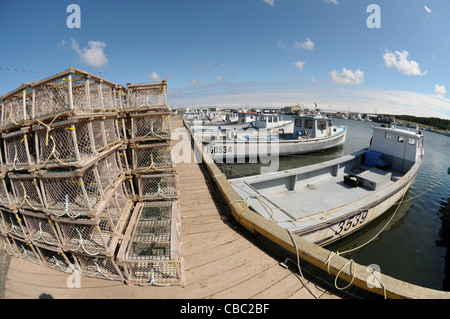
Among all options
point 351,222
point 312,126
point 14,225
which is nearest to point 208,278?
point 14,225

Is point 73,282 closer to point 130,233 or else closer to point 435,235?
point 130,233

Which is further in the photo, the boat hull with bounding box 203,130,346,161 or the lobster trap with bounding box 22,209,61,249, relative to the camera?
the boat hull with bounding box 203,130,346,161

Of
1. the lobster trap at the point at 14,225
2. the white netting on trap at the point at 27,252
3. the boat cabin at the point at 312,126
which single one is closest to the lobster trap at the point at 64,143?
the lobster trap at the point at 14,225

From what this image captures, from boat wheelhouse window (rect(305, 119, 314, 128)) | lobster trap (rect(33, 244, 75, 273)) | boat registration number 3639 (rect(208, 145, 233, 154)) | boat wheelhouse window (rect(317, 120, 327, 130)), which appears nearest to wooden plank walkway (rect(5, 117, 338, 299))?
lobster trap (rect(33, 244, 75, 273))

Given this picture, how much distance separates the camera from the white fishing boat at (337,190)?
5088 mm

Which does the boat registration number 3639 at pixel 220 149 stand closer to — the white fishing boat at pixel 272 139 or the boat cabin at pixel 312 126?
the white fishing boat at pixel 272 139

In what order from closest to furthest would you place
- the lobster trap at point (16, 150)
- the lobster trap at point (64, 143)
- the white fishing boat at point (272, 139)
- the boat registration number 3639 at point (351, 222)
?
1. the lobster trap at point (64, 143)
2. the lobster trap at point (16, 150)
3. the boat registration number 3639 at point (351, 222)
4. the white fishing boat at point (272, 139)

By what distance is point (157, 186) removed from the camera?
15.1 ft

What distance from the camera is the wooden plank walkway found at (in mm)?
2527

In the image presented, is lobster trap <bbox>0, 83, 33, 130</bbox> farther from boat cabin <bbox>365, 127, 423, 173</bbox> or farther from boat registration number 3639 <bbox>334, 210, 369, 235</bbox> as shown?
boat cabin <bbox>365, 127, 423, 173</bbox>

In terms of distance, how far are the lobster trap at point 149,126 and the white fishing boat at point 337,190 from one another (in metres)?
2.98

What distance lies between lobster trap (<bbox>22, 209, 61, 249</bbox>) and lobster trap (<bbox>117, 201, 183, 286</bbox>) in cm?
117
